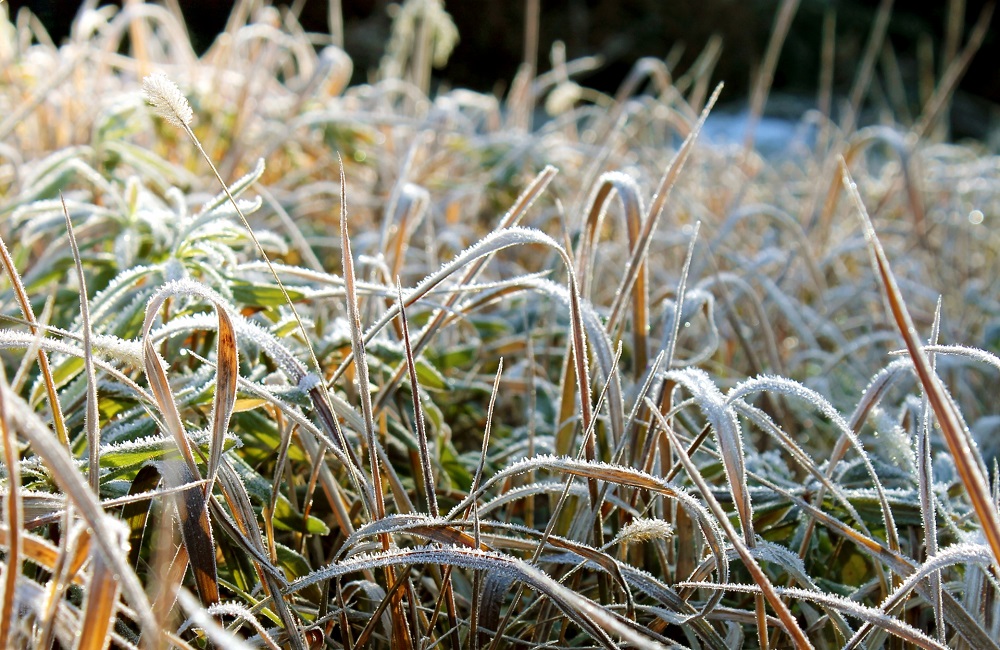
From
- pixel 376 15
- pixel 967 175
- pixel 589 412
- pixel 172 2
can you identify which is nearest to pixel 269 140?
pixel 172 2

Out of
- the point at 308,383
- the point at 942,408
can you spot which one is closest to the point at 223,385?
the point at 308,383

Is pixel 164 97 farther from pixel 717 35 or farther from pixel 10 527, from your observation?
pixel 717 35

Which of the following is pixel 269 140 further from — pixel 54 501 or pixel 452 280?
pixel 54 501

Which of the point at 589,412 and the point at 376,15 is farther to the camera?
the point at 376,15

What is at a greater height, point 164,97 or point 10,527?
point 164,97

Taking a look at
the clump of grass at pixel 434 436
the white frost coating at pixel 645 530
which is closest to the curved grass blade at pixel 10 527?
the clump of grass at pixel 434 436

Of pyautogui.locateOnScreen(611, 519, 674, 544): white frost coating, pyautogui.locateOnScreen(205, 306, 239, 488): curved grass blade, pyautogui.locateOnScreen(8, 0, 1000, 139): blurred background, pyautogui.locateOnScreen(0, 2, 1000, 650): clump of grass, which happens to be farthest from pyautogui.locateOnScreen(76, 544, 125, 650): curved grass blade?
pyautogui.locateOnScreen(8, 0, 1000, 139): blurred background
